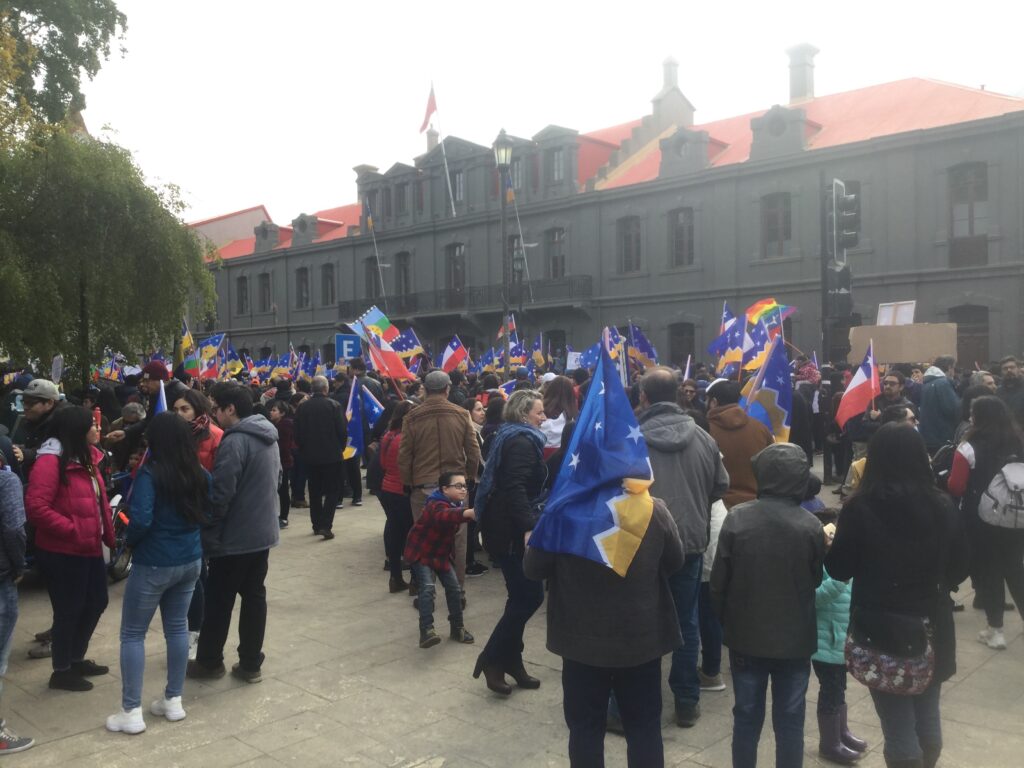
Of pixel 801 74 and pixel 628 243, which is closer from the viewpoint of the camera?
pixel 801 74

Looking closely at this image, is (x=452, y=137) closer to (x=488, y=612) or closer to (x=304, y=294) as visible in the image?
(x=304, y=294)

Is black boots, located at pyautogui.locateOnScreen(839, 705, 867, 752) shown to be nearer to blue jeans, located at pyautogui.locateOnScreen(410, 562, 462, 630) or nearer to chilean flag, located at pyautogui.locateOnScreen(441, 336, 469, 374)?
blue jeans, located at pyautogui.locateOnScreen(410, 562, 462, 630)

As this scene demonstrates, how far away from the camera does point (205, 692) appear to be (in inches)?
213

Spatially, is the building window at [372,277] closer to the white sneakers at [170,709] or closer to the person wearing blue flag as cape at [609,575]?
the white sneakers at [170,709]

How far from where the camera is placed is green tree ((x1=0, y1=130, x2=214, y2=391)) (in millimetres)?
12922

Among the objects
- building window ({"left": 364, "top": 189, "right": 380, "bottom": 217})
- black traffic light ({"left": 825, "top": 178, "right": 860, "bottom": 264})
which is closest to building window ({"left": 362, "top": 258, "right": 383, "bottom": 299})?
building window ({"left": 364, "top": 189, "right": 380, "bottom": 217})

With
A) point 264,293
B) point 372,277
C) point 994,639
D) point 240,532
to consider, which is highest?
point 372,277

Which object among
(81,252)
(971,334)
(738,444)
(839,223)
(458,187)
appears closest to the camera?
(738,444)

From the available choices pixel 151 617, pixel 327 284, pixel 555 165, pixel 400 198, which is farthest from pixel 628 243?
pixel 151 617

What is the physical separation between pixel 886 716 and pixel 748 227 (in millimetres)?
25758

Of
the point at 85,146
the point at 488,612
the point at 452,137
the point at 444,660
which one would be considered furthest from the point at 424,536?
the point at 452,137

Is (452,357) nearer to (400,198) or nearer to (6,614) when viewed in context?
(6,614)

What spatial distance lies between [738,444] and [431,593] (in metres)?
2.37

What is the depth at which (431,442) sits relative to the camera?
23.5ft
